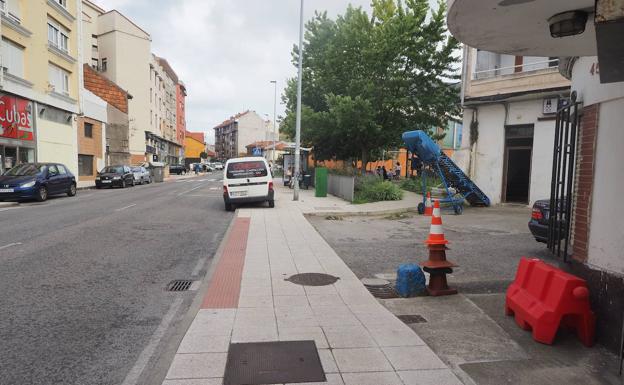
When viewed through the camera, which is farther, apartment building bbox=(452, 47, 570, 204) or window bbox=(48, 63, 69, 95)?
window bbox=(48, 63, 69, 95)

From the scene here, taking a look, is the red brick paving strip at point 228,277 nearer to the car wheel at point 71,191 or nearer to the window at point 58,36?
the car wheel at point 71,191

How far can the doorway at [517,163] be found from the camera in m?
16.9

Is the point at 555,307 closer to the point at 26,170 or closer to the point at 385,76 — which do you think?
the point at 385,76

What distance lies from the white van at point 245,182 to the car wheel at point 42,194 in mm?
8215

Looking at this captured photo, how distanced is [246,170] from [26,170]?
1017cm

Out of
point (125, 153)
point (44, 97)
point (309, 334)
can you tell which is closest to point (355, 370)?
point (309, 334)

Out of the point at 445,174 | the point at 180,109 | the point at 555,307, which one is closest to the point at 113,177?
the point at 445,174

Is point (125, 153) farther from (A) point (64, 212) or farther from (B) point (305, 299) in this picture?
(B) point (305, 299)

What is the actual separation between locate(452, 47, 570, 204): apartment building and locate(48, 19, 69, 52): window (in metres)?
24.2

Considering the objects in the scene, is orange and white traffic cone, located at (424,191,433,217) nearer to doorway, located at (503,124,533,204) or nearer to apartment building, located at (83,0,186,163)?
doorway, located at (503,124,533,204)

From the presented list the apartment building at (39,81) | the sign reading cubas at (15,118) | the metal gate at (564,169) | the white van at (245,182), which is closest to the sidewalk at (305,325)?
the metal gate at (564,169)

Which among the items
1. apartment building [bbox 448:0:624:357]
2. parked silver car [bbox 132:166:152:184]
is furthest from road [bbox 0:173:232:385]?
parked silver car [bbox 132:166:152:184]

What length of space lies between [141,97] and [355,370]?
177ft

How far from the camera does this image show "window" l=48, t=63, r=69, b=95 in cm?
2677
